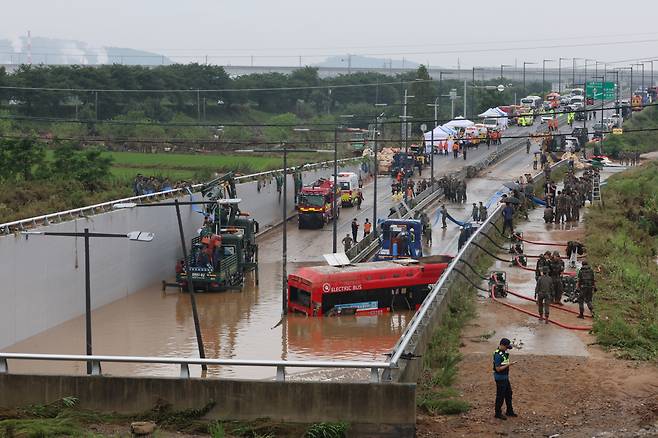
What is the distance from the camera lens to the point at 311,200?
65.8 meters

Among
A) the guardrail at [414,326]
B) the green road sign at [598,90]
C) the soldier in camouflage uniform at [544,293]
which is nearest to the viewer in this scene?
the guardrail at [414,326]

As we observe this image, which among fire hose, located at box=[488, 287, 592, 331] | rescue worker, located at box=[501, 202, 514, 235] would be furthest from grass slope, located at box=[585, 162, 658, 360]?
rescue worker, located at box=[501, 202, 514, 235]

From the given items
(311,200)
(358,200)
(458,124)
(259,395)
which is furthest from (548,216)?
(458,124)

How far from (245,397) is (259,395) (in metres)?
0.28

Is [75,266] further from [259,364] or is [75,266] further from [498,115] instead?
[498,115]

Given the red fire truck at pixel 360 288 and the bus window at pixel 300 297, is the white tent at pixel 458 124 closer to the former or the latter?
the red fire truck at pixel 360 288

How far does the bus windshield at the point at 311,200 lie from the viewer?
65688mm

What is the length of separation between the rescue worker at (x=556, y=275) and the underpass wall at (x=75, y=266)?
1758cm

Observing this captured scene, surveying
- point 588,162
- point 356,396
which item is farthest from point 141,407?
point 588,162

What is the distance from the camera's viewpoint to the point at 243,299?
4762 cm

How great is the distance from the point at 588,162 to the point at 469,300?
60.8 metres

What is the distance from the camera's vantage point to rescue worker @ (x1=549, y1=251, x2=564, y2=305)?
104 feet

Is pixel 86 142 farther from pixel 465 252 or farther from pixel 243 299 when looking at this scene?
pixel 465 252

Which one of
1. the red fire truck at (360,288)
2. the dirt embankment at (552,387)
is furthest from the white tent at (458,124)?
the dirt embankment at (552,387)
